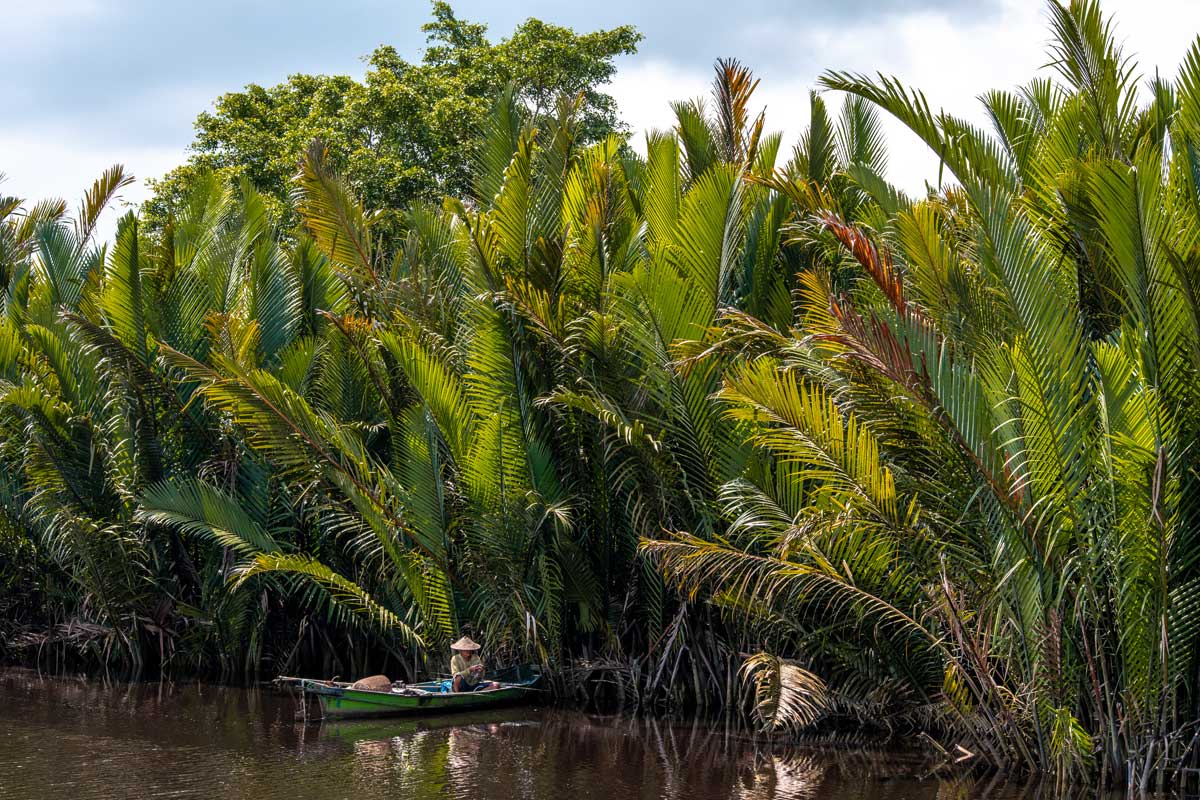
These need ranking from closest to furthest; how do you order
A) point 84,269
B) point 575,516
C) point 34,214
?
1. point 575,516
2. point 84,269
3. point 34,214

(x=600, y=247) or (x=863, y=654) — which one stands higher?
(x=600, y=247)

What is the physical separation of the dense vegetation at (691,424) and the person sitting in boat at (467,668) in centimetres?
59

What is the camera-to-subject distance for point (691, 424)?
1048 cm

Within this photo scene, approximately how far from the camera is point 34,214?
18.3 m

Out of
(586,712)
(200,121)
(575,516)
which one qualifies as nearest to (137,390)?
(575,516)

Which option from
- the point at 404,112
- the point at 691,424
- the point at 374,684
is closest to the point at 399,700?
the point at 374,684

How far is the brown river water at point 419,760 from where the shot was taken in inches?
336

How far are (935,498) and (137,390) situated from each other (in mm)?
8655

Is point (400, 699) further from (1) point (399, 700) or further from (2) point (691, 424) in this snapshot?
(2) point (691, 424)

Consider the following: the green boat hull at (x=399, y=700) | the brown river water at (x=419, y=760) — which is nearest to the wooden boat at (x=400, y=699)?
the green boat hull at (x=399, y=700)

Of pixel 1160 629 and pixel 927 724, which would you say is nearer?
pixel 1160 629

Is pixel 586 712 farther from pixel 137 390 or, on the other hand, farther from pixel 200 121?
pixel 200 121

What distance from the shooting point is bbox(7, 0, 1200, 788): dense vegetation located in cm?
768

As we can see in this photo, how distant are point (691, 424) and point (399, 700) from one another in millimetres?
3603
